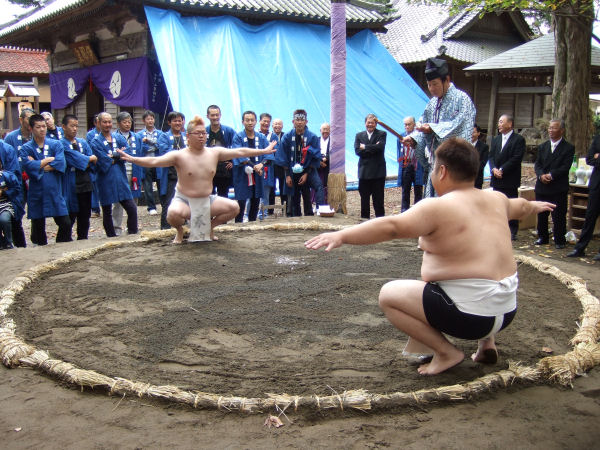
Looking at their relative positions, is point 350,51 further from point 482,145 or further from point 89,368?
point 89,368

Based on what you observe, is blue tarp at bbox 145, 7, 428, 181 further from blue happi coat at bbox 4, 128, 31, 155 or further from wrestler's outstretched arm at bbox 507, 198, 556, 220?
wrestler's outstretched arm at bbox 507, 198, 556, 220

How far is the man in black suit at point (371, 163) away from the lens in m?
5.85

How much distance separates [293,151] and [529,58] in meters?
8.38

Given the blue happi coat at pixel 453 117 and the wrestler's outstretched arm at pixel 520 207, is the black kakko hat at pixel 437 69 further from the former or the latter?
the wrestler's outstretched arm at pixel 520 207

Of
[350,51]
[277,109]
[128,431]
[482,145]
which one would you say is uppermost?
[350,51]

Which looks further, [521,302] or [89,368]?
[521,302]

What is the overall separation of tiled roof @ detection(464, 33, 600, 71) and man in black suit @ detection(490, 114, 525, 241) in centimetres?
745

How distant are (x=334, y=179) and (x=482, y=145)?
170 centimetres

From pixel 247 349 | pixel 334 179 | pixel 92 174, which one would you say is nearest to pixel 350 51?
pixel 334 179

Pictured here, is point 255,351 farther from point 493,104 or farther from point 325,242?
point 493,104

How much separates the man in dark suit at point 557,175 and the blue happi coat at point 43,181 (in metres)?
4.42

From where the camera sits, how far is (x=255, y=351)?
2.42 metres

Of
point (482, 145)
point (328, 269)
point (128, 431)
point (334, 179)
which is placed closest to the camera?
point (128, 431)

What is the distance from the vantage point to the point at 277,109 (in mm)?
8617
